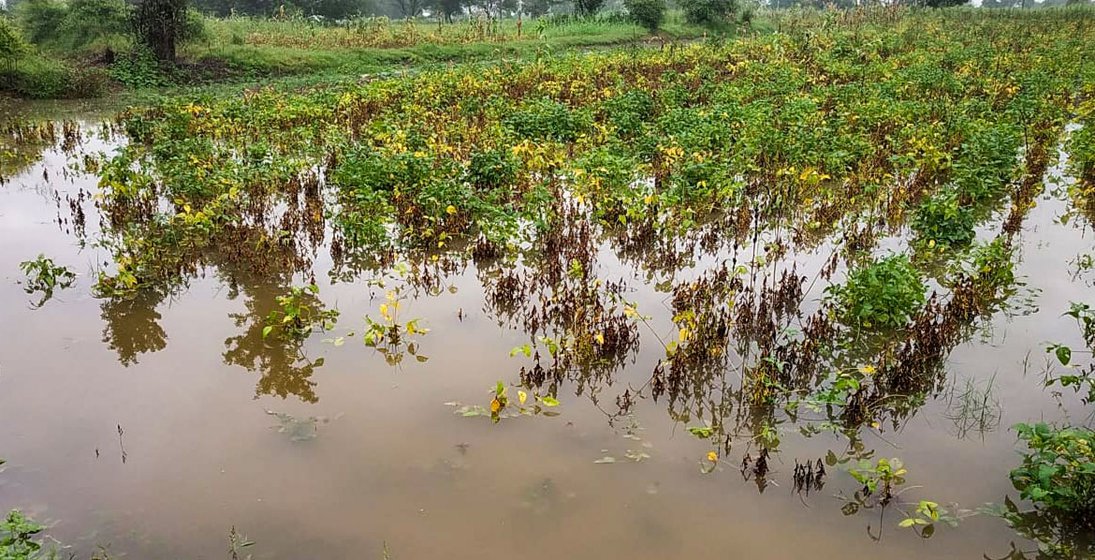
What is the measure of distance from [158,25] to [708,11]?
1095 inches

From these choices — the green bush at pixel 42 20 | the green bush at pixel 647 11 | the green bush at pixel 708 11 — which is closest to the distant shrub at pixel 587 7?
the green bush at pixel 647 11

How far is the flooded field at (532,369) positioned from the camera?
4.18 m

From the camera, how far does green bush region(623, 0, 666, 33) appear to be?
36.3 m

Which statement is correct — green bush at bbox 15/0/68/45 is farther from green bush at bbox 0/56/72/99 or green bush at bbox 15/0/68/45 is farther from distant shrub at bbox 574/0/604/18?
distant shrub at bbox 574/0/604/18

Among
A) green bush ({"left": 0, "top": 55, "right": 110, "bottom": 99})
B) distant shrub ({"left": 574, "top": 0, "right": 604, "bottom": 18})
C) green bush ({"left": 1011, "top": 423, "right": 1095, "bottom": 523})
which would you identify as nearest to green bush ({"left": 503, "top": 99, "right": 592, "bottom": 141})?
green bush ({"left": 1011, "top": 423, "right": 1095, "bottom": 523})

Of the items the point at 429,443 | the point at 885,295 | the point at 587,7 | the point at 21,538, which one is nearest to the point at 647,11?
the point at 587,7

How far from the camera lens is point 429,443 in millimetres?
4828

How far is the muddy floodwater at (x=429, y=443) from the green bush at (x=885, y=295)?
0.55 metres

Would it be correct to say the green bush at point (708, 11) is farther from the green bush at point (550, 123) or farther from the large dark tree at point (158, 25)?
the green bush at point (550, 123)

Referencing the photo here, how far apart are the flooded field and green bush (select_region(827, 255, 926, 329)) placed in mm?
28

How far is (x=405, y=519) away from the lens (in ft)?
13.7

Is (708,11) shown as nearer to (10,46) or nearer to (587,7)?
(587,7)

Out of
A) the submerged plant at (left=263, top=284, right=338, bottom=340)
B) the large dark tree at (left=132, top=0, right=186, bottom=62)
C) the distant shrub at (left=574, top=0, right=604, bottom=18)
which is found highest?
the distant shrub at (left=574, top=0, right=604, bottom=18)

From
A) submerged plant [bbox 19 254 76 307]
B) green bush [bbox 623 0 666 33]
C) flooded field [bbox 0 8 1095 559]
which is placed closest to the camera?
flooded field [bbox 0 8 1095 559]
